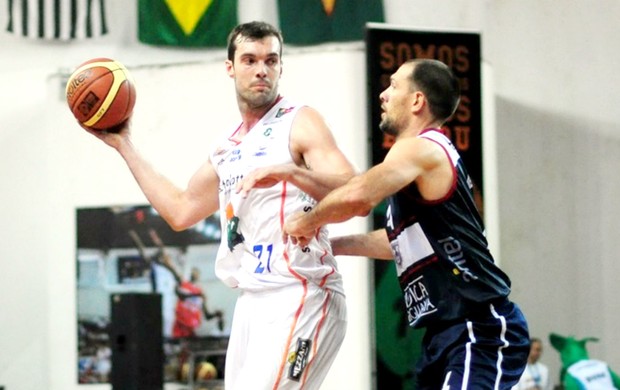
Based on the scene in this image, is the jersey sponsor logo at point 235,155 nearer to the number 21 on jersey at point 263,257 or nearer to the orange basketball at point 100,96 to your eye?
the number 21 on jersey at point 263,257

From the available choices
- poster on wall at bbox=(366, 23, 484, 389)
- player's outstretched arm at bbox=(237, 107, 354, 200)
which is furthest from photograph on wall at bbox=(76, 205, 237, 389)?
player's outstretched arm at bbox=(237, 107, 354, 200)

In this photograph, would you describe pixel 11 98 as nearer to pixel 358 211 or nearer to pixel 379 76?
pixel 379 76

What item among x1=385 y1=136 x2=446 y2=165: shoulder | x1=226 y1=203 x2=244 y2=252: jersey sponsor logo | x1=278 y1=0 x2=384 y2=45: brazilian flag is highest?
x1=278 y1=0 x2=384 y2=45: brazilian flag

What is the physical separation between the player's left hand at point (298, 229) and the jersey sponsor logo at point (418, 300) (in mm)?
441

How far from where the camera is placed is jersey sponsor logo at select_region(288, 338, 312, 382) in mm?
4488

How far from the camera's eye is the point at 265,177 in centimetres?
409

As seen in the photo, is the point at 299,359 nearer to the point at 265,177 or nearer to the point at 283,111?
the point at 265,177

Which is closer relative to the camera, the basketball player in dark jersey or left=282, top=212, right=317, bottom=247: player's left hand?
the basketball player in dark jersey

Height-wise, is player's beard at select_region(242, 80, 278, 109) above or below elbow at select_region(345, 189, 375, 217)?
above

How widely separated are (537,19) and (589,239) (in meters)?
2.83

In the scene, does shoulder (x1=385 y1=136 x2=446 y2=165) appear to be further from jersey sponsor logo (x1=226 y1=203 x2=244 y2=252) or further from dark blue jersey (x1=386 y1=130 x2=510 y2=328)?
jersey sponsor logo (x1=226 y1=203 x2=244 y2=252)

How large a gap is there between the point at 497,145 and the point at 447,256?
380 inches

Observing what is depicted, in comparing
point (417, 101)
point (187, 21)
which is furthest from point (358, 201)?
point (187, 21)

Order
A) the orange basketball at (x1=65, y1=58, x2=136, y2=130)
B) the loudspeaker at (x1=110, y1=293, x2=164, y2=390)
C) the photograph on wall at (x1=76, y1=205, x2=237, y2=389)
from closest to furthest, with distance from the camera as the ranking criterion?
the orange basketball at (x1=65, y1=58, x2=136, y2=130)
the loudspeaker at (x1=110, y1=293, x2=164, y2=390)
the photograph on wall at (x1=76, y1=205, x2=237, y2=389)
